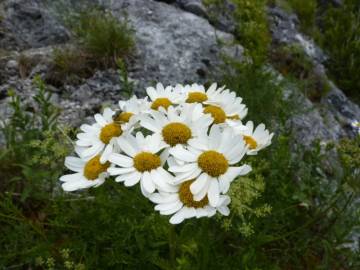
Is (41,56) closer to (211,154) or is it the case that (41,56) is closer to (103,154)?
(103,154)

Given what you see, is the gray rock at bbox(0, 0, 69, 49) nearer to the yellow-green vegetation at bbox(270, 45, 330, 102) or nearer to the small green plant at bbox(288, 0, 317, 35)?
the yellow-green vegetation at bbox(270, 45, 330, 102)

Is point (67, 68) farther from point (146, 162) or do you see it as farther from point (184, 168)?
point (184, 168)

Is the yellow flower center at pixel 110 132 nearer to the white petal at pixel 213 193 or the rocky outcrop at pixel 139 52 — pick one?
the white petal at pixel 213 193

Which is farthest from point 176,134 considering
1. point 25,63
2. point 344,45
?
point 344,45

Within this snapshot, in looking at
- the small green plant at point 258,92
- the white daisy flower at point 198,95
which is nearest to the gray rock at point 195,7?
the small green plant at point 258,92

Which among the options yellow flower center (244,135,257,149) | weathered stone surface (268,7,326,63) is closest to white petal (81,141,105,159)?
yellow flower center (244,135,257,149)

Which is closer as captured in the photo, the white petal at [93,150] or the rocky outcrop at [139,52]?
the white petal at [93,150]

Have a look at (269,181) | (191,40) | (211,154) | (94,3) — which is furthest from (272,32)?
(211,154)
